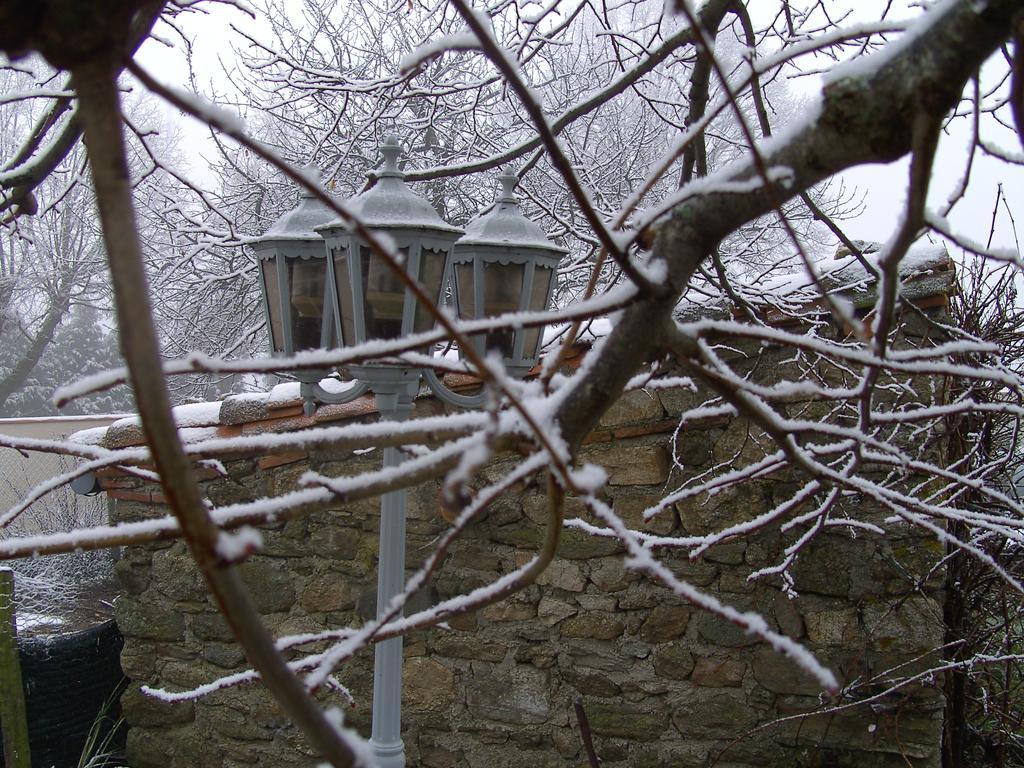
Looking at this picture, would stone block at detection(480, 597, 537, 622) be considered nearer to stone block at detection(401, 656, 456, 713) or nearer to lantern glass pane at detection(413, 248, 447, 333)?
stone block at detection(401, 656, 456, 713)

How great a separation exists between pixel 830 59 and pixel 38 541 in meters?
3.15

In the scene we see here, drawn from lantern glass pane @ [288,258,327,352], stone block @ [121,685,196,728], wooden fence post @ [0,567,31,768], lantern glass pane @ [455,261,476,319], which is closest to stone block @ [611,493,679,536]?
lantern glass pane @ [455,261,476,319]

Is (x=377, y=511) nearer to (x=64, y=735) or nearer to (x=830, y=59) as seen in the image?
(x=64, y=735)

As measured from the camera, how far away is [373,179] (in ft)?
7.06

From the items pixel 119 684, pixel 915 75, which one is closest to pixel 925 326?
pixel 915 75

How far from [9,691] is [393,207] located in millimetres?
2389

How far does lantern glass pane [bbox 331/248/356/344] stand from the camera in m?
1.89

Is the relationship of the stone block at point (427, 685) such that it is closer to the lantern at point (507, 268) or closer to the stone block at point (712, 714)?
the stone block at point (712, 714)

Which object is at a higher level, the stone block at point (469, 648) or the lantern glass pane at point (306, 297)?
the lantern glass pane at point (306, 297)

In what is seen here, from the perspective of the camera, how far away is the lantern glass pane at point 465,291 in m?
2.13

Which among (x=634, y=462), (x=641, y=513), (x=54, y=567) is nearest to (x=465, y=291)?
(x=634, y=462)

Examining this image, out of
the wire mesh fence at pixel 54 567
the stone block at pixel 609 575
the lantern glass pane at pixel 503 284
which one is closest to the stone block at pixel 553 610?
the stone block at pixel 609 575

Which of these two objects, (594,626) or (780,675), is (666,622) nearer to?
(594,626)

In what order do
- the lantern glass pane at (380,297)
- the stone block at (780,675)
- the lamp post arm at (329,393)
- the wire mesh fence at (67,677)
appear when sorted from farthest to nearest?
1. the wire mesh fence at (67,677)
2. the stone block at (780,675)
3. the lamp post arm at (329,393)
4. the lantern glass pane at (380,297)
